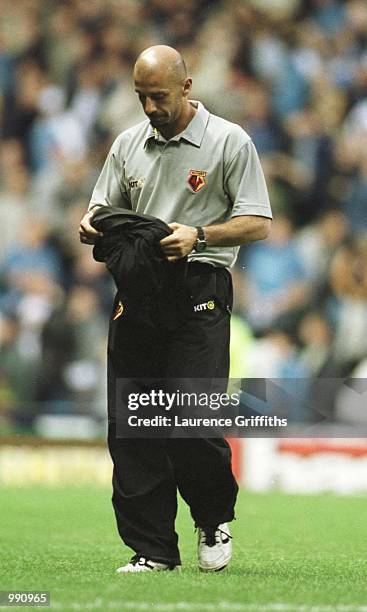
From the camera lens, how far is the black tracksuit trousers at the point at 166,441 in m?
5.81

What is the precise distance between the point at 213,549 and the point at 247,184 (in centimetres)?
157

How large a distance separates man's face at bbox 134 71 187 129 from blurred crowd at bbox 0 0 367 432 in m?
7.47

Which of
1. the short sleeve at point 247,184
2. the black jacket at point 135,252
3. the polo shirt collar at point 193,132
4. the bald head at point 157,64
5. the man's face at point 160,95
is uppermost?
the bald head at point 157,64

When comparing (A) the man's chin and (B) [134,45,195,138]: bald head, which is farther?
(A) the man's chin

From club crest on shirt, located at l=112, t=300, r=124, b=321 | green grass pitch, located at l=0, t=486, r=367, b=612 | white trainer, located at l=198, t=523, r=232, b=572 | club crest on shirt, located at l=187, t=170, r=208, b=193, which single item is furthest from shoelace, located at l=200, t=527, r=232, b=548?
club crest on shirt, located at l=187, t=170, r=208, b=193

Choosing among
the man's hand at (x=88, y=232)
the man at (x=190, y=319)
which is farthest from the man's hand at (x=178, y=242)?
the man's hand at (x=88, y=232)

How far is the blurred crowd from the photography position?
46.9ft

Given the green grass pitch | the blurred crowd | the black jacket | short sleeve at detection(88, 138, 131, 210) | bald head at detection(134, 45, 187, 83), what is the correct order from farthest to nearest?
the blurred crowd, short sleeve at detection(88, 138, 131, 210), the black jacket, bald head at detection(134, 45, 187, 83), the green grass pitch

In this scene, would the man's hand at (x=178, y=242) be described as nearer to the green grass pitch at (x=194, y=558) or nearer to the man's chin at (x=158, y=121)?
the man's chin at (x=158, y=121)

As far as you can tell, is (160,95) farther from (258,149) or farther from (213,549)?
(258,149)

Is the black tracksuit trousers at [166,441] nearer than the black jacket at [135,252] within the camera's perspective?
No

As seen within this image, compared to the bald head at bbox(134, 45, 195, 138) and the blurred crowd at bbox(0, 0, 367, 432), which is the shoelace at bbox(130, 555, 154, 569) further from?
the blurred crowd at bbox(0, 0, 367, 432)

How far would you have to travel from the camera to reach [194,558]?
6.78 metres

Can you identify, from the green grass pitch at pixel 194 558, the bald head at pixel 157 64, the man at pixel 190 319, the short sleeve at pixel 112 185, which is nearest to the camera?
the green grass pitch at pixel 194 558
